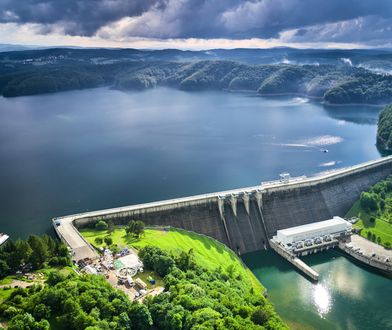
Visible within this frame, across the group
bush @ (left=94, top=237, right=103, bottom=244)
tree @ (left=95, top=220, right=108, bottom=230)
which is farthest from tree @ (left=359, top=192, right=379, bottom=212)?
bush @ (left=94, top=237, right=103, bottom=244)

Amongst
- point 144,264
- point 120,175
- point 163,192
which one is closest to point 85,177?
point 120,175

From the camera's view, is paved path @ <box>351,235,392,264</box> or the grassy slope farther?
the grassy slope

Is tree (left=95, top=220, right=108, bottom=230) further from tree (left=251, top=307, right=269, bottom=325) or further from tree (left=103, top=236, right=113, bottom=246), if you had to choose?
tree (left=251, top=307, right=269, bottom=325)

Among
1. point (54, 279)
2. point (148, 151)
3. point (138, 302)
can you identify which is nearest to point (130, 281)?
point (138, 302)

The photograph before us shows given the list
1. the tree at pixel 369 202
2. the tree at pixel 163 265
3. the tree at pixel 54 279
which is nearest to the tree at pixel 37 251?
the tree at pixel 54 279

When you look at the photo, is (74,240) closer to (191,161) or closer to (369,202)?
(369,202)

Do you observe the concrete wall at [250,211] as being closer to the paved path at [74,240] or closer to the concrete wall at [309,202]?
the concrete wall at [309,202]

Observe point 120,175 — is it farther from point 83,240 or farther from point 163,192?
point 83,240
